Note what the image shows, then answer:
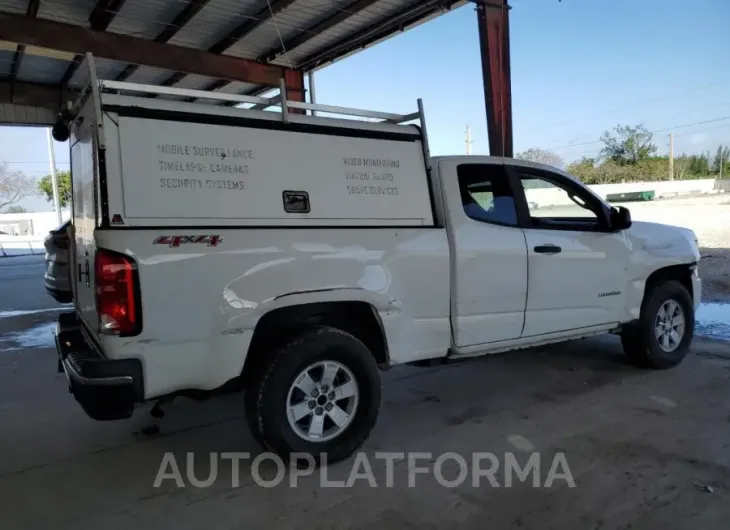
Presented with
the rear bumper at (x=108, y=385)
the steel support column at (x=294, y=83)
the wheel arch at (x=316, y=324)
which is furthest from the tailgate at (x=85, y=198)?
the steel support column at (x=294, y=83)

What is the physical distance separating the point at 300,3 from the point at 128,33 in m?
3.45

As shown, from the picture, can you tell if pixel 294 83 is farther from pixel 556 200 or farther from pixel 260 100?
pixel 260 100

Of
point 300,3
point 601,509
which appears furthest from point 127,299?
point 300,3

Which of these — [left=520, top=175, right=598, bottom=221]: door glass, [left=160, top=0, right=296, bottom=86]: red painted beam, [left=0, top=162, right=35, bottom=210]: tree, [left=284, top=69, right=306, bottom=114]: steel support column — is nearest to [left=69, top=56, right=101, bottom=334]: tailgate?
[left=520, top=175, right=598, bottom=221]: door glass

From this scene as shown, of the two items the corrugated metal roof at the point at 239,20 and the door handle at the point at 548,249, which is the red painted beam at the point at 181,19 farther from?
the door handle at the point at 548,249

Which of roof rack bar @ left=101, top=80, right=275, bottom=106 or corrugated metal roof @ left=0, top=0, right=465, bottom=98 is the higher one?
corrugated metal roof @ left=0, top=0, right=465, bottom=98

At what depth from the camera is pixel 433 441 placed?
3.79m

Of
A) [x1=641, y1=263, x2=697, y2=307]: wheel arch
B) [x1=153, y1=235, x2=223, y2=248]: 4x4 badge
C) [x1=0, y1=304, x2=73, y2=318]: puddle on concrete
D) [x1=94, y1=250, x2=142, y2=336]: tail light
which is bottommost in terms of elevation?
[x1=0, y1=304, x2=73, y2=318]: puddle on concrete

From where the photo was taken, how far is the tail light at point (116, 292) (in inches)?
110

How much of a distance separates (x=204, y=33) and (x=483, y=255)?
8.40 metres

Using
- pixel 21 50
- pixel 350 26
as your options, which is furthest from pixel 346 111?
Answer: pixel 21 50

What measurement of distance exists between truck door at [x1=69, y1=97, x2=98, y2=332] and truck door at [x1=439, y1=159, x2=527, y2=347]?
2298 mm

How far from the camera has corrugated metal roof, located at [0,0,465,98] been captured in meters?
8.79

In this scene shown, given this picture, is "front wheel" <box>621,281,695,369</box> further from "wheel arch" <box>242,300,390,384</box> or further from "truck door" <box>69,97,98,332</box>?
"truck door" <box>69,97,98,332</box>
